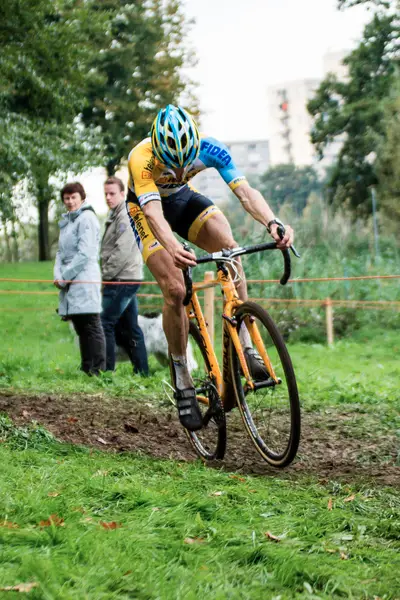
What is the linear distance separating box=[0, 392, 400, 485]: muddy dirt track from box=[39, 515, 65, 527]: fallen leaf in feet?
6.03

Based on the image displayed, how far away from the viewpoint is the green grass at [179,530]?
2.69m

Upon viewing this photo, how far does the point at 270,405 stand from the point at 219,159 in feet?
5.36

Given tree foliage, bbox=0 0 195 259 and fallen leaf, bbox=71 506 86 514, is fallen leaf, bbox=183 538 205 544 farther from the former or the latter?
tree foliage, bbox=0 0 195 259

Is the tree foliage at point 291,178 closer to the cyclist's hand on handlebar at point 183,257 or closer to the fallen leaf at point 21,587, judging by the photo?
the cyclist's hand on handlebar at point 183,257

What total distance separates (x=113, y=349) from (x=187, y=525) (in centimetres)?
617

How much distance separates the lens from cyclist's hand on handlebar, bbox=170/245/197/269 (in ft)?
15.2

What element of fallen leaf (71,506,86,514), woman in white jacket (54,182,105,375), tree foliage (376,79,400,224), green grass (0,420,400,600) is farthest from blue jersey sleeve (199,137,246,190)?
tree foliage (376,79,400,224)

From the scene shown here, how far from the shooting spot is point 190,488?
422 centimetres

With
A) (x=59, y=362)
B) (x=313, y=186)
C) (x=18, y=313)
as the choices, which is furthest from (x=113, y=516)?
(x=313, y=186)

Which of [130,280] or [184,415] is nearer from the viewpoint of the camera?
[184,415]

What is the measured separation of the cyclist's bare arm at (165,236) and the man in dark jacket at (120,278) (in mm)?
4163

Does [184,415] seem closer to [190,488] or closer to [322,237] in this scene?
[190,488]

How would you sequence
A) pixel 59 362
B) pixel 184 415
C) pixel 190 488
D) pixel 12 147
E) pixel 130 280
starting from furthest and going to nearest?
pixel 12 147 → pixel 59 362 → pixel 130 280 → pixel 184 415 → pixel 190 488

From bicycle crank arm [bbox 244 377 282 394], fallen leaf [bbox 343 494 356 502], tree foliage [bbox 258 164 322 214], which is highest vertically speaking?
tree foliage [bbox 258 164 322 214]
